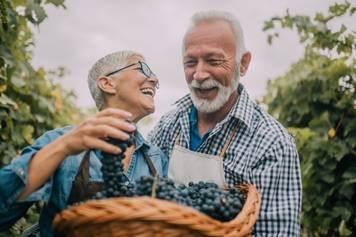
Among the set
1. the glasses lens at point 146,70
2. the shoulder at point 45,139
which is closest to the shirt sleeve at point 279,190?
the glasses lens at point 146,70

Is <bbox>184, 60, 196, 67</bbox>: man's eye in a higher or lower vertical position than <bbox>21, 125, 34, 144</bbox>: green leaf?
higher

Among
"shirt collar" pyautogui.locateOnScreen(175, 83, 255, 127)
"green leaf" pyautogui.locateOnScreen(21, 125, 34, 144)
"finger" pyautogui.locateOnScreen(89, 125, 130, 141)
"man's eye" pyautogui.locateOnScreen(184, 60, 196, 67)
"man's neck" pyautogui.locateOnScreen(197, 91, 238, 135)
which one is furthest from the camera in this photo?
"green leaf" pyautogui.locateOnScreen(21, 125, 34, 144)

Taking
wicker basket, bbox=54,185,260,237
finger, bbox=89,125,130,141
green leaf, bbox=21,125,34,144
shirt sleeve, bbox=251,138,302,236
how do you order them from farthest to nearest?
green leaf, bbox=21,125,34,144 < shirt sleeve, bbox=251,138,302,236 < finger, bbox=89,125,130,141 < wicker basket, bbox=54,185,260,237

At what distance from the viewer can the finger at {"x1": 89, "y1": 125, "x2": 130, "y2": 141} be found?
1646 mm

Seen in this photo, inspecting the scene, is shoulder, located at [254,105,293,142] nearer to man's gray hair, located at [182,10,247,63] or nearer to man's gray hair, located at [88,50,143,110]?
man's gray hair, located at [182,10,247,63]

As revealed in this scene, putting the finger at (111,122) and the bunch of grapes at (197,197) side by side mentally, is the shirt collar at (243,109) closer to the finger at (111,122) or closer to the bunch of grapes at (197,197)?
the bunch of grapes at (197,197)

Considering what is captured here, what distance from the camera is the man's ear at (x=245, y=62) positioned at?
8.95 ft

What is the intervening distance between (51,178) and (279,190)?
37.0 inches

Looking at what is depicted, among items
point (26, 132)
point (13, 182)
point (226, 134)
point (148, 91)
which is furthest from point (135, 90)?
point (26, 132)

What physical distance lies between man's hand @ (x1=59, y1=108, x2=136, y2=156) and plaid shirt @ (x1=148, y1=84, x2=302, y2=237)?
75cm

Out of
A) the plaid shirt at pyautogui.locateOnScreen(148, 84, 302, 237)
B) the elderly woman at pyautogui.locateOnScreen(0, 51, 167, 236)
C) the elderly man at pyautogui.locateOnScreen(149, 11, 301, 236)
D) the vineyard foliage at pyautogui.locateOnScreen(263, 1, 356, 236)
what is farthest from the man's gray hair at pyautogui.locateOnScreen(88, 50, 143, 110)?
the vineyard foliage at pyautogui.locateOnScreen(263, 1, 356, 236)

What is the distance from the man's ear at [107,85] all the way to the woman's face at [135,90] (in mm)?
17

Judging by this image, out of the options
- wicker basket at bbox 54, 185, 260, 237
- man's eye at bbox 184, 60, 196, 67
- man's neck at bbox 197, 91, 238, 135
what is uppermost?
man's eye at bbox 184, 60, 196, 67

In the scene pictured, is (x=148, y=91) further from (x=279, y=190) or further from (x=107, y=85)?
(x=279, y=190)
